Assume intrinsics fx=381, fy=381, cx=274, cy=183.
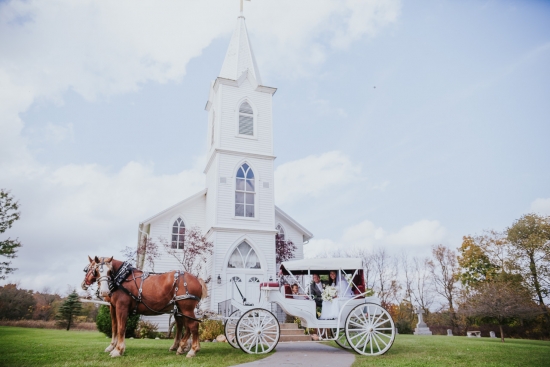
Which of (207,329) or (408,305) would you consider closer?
(207,329)

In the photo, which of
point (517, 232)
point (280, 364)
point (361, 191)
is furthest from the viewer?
point (517, 232)

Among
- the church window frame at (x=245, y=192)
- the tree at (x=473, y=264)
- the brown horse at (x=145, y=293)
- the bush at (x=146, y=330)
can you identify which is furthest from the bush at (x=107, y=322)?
the tree at (x=473, y=264)

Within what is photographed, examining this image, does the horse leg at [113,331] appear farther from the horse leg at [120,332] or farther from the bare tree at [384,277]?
the bare tree at [384,277]

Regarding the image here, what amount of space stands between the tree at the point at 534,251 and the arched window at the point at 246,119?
60.3 feet

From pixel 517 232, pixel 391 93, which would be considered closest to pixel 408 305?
pixel 517 232

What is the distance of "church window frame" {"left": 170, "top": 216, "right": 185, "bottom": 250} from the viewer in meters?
20.1

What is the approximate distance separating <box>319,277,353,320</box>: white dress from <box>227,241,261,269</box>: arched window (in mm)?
8853

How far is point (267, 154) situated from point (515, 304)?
1414cm

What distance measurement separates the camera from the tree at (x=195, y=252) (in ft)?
57.6

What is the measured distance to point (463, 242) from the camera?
34469 millimetres

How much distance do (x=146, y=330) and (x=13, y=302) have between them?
520cm

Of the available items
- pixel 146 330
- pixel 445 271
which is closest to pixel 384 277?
pixel 445 271

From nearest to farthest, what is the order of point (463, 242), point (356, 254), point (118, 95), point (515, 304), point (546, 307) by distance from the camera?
point (118, 95), point (515, 304), point (546, 307), point (463, 242), point (356, 254)

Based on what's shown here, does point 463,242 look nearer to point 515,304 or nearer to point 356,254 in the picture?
point 356,254
